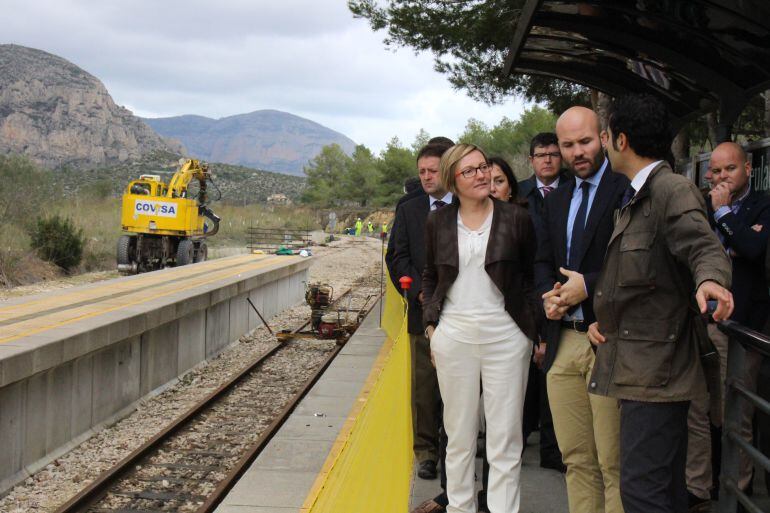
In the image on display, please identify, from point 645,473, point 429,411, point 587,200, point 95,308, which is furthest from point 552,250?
point 95,308

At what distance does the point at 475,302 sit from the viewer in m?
4.20

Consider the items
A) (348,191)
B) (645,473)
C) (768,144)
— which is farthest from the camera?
(348,191)

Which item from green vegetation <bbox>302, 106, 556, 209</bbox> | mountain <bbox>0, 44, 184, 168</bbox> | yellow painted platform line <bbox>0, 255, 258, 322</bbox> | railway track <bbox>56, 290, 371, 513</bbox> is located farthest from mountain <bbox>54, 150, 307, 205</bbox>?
railway track <bbox>56, 290, 371, 513</bbox>

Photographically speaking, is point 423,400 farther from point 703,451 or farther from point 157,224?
point 157,224

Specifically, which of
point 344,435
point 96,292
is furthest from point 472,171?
point 96,292

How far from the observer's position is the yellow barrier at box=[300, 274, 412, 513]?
100 inches

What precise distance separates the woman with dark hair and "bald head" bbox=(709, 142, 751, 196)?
1173 millimetres

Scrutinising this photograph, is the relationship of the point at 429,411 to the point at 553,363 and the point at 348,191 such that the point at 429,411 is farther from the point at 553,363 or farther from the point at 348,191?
the point at 348,191

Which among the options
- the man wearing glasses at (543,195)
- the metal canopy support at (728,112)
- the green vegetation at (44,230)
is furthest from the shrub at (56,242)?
the metal canopy support at (728,112)

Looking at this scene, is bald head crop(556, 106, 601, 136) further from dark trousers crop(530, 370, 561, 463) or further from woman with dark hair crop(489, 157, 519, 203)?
dark trousers crop(530, 370, 561, 463)

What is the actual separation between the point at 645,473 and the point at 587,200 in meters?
1.33

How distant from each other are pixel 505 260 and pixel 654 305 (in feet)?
3.44

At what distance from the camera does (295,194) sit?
130250 millimetres

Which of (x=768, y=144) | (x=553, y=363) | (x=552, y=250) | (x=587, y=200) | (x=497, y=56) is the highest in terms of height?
(x=497, y=56)
